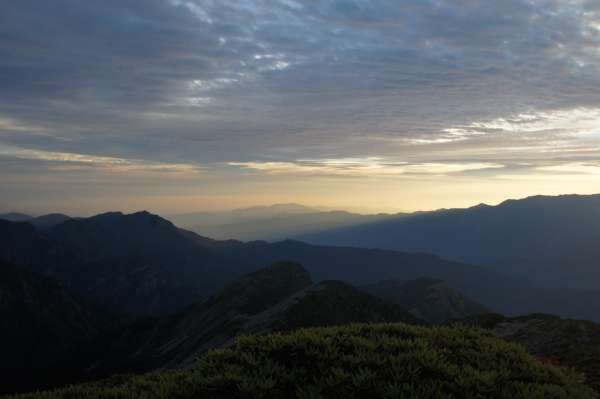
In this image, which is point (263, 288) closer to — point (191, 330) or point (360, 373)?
point (191, 330)

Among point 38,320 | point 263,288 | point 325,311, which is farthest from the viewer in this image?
point 38,320

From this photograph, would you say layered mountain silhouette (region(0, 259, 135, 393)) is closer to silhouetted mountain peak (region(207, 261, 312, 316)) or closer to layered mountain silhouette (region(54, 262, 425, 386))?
layered mountain silhouette (region(54, 262, 425, 386))

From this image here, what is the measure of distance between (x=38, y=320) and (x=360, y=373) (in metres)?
212

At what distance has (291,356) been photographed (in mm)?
12969

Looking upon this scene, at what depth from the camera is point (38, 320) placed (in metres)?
177

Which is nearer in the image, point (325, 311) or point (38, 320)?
point (325, 311)

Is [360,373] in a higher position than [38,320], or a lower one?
higher

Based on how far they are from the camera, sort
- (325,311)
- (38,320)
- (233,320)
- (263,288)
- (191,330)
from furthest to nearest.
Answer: (38,320)
(263,288)
(191,330)
(233,320)
(325,311)

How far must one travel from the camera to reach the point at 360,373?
456 inches

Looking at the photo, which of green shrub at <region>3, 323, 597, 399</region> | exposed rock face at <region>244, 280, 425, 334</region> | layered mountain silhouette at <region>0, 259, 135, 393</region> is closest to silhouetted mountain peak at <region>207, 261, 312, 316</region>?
exposed rock face at <region>244, 280, 425, 334</region>

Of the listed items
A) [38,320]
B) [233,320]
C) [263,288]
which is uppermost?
[263,288]

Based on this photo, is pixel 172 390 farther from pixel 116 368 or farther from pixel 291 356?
pixel 116 368

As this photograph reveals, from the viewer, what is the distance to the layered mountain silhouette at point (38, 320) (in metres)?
161

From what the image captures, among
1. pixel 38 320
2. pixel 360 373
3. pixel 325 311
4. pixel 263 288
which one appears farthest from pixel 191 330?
pixel 38 320
